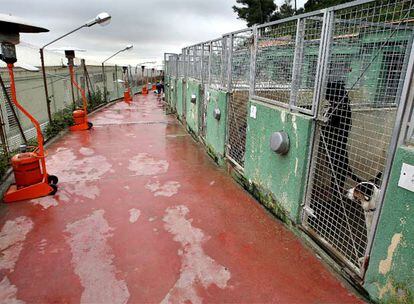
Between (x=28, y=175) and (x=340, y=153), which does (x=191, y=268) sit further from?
(x=28, y=175)

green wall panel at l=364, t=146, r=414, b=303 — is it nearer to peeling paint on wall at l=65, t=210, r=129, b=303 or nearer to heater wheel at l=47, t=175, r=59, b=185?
peeling paint on wall at l=65, t=210, r=129, b=303

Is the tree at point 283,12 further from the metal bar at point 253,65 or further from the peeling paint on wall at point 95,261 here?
the peeling paint on wall at point 95,261

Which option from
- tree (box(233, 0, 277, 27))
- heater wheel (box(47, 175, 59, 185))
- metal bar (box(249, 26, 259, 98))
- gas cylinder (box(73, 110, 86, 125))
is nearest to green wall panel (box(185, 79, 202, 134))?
metal bar (box(249, 26, 259, 98))

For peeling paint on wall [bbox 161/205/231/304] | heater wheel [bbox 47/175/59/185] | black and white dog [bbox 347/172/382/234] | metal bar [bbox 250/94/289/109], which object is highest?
metal bar [bbox 250/94/289/109]

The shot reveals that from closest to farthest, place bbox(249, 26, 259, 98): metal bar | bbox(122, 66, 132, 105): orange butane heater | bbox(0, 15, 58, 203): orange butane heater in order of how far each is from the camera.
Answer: bbox(0, 15, 58, 203): orange butane heater
bbox(249, 26, 259, 98): metal bar
bbox(122, 66, 132, 105): orange butane heater

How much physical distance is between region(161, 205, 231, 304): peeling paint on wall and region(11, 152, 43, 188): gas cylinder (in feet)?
6.78

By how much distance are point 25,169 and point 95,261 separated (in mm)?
2003

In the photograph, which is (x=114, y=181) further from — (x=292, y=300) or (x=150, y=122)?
(x=150, y=122)

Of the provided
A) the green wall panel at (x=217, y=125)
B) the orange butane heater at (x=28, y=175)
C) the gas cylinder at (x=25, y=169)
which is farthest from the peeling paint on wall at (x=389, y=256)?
the gas cylinder at (x=25, y=169)

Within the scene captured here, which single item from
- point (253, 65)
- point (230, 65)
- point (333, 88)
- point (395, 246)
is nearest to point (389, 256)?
point (395, 246)

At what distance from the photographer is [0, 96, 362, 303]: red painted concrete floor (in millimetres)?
2312

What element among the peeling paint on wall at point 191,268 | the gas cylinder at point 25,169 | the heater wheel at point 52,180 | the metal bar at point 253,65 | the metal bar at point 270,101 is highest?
the metal bar at point 253,65

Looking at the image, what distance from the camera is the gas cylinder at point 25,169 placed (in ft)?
12.4

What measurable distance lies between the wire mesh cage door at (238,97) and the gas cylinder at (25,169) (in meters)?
2.97
